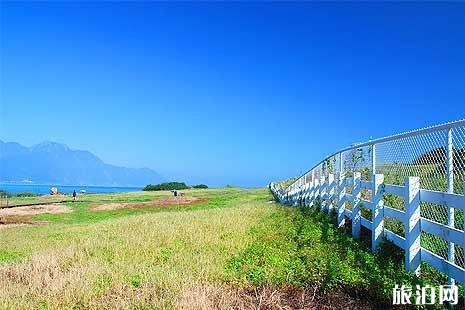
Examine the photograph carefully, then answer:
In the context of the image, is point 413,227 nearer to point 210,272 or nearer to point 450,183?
point 450,183

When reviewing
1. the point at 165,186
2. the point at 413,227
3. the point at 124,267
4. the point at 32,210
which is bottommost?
the point at 32,210

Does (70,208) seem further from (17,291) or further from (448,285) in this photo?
(448,285)

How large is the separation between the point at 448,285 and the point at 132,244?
7.89m

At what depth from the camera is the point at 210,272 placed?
27.7 ft

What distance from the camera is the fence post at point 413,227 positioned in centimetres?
722

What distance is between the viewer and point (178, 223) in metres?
16.3

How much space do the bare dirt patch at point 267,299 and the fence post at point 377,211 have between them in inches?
105

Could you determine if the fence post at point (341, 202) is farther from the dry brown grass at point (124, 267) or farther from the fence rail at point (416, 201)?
the dry brown grass at point (124, 267)

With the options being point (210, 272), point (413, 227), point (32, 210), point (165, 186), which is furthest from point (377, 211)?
point (165, 186)

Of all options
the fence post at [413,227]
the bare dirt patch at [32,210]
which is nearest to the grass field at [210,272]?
the fence post at [413,227]

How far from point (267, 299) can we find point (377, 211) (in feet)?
12.0

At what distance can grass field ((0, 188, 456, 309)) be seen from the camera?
22.1 feet

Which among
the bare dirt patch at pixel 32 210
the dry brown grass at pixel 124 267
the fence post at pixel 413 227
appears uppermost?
the fence post at pixel 413 227

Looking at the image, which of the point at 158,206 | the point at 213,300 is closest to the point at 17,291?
the point at 213,300
